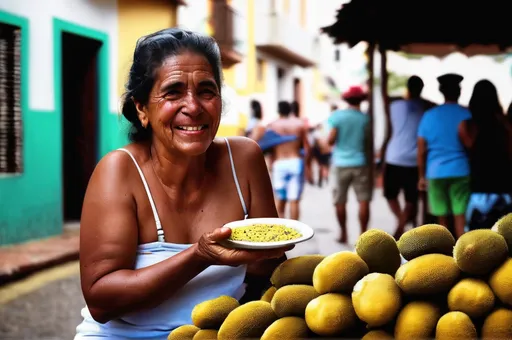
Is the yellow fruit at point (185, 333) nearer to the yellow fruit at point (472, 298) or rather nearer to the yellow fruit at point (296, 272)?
the yellow fruit at point (296, 272)

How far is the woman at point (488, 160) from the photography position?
412cm

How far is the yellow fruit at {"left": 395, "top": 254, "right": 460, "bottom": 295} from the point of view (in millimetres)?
1079

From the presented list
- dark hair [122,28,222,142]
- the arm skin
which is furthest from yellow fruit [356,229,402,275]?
dark hair [122,28,222,142]

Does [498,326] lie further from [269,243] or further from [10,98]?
[10,98]

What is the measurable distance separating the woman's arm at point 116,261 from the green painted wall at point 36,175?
167 inches

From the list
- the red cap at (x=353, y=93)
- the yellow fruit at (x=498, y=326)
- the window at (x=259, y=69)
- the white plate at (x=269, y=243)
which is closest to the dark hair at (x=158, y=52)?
the white plate at (x=269, y=243)

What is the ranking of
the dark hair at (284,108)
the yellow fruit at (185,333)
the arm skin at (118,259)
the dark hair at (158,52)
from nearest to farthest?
the yellow fruit at (185,333), the arm skin at (118,259), the dark hair at (158,52), the dark hair at (284,108)

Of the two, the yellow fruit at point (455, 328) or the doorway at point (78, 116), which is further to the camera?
the doorway at point (78, 116)

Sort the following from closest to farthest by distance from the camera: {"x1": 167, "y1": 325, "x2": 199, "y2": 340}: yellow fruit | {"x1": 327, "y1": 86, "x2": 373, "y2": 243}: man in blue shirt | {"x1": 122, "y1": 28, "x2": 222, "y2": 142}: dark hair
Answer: {"x1": 167, "y1": 325, "x2": 199, "y2": 340}: yellow fruit < {"x1": 122, "y1": 28, "x2": 222, "y2": 142}: dark hair < {"x1": 327, "y1": 86, "x2": 373, "y2": 243}: man in blue shirt

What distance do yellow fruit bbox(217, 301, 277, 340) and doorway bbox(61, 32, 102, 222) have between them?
578 cm

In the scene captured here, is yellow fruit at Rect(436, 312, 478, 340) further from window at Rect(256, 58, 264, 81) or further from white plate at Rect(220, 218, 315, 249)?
window at Rect(256, 58, 264, 81)

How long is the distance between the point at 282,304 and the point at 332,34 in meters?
3.29

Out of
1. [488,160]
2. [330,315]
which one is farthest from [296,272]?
[488,160]

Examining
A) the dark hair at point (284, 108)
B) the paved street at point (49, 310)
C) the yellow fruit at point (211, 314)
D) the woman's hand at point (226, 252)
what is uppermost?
the dark hair at point (284, 108)
